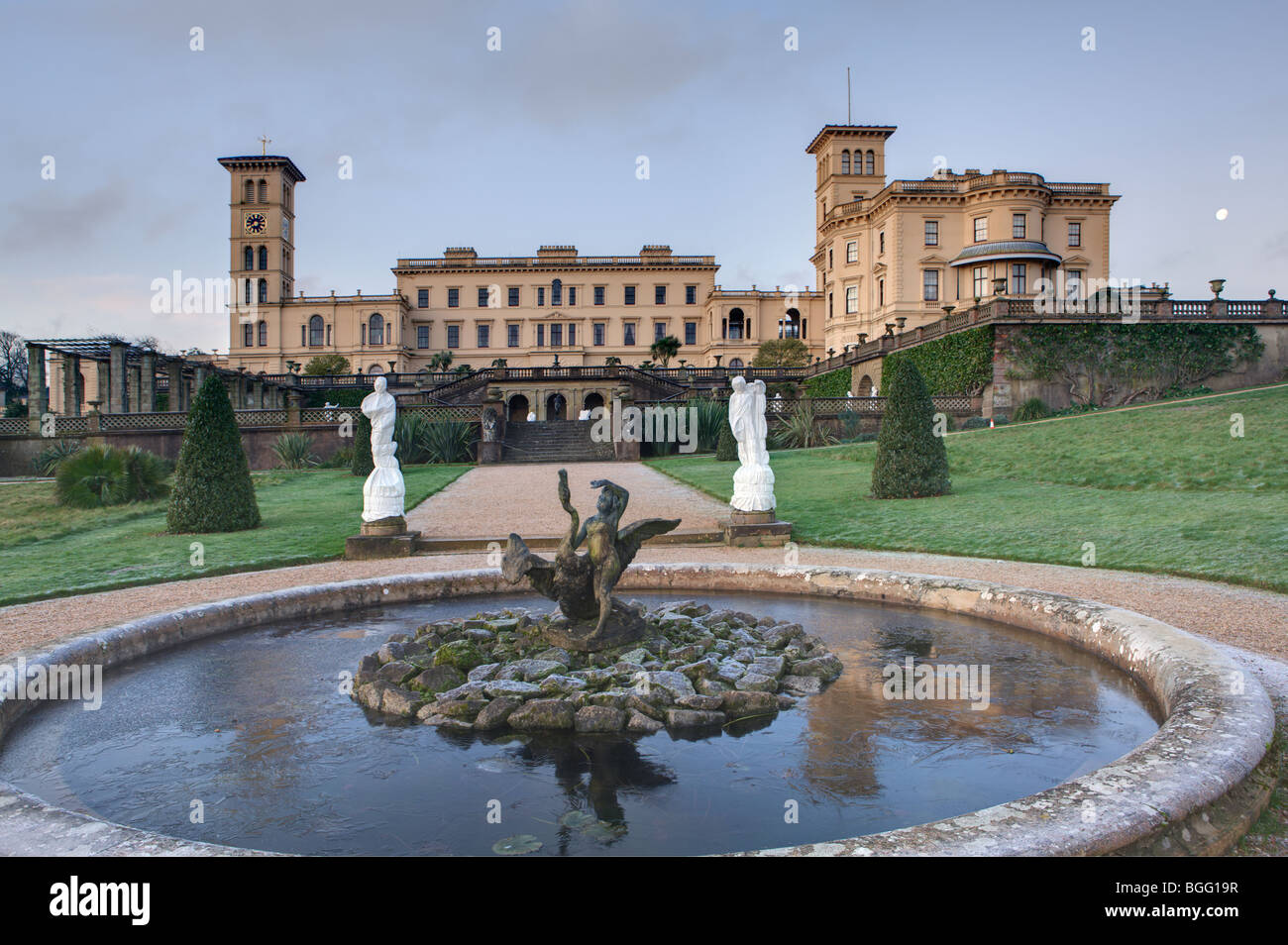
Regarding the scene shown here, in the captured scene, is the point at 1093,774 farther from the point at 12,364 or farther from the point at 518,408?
the point at 12,364

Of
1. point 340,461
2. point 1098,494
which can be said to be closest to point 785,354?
point 340,461

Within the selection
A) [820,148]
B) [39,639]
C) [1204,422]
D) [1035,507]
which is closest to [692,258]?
[820,148]

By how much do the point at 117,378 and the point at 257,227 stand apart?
4112 centimetres

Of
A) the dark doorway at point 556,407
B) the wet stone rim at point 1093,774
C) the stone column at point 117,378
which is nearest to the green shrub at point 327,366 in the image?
the dark doorway at point 556,407

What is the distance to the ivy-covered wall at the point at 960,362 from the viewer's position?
96.3 feet

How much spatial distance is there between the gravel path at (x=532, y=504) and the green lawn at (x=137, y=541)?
1126mm

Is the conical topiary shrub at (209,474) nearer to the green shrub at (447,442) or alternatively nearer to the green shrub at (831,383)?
the green shrub at (447,442)

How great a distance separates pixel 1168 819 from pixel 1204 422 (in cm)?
1891

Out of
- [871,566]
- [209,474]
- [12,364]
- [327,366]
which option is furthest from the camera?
[12,364]

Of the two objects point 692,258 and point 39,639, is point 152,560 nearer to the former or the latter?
point 39,639

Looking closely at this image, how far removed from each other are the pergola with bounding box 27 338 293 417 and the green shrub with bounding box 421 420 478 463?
644 centimetres

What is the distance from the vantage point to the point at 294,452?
84.9 ft

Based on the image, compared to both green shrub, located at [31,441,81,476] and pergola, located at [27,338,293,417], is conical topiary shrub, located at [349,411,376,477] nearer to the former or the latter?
pergola, located at [27,338,293,417]

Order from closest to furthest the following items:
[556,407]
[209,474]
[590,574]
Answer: [590,574]
[209,474]
[556,407]
